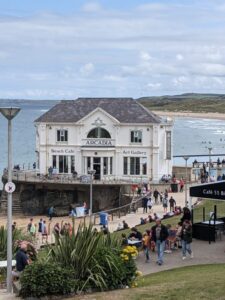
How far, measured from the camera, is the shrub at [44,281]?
42.5 feet

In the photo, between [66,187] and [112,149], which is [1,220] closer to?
[66,187]

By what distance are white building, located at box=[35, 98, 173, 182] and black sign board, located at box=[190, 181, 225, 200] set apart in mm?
27771

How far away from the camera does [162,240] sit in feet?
62.0

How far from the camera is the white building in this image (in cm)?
4947

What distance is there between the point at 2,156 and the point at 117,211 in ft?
205

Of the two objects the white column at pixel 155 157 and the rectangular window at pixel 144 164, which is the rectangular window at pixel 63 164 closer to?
the rectangular window at pixel 144 164

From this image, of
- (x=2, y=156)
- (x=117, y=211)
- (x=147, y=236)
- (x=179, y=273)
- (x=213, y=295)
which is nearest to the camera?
(x=213, y=295)

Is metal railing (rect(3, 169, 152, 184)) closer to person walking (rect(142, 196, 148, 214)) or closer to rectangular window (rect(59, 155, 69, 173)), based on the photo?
rectangular window (rect(59, 155, 69, 173))

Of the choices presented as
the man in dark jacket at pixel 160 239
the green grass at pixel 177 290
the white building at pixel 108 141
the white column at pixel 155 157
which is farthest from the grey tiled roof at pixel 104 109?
the green grass at pixel 177 290

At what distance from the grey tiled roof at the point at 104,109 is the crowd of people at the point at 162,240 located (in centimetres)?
2818

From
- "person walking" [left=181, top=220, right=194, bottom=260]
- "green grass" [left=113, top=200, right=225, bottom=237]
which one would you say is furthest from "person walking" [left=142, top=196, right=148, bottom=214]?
"person walking" [left=181, top=220, right=194, bottom=260]

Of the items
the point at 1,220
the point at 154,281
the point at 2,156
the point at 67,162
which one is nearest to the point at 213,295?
the point at 154,281

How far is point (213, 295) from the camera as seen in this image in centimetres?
1236

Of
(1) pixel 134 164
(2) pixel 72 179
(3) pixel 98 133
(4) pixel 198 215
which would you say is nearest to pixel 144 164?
(1) pixel 134 164
